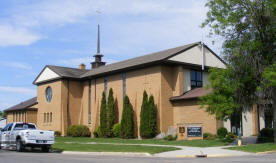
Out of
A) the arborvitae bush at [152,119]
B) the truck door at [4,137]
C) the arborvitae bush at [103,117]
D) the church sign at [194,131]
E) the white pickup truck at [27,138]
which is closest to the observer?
the white pickup truck at [27,138]

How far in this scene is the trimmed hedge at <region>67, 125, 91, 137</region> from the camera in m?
38.2

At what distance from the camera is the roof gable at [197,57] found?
32.2 meters

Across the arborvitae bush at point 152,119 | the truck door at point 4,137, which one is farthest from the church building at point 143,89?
the truck door at point 4,137

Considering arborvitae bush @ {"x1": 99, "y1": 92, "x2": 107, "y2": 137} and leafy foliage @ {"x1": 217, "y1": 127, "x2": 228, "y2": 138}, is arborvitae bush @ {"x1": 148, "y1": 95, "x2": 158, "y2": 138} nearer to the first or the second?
leafy foliage @ {"x1": 217, "y1": 127, "x2": 228, "y2": 138}

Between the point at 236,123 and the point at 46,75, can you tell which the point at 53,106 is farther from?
the point at 236,123

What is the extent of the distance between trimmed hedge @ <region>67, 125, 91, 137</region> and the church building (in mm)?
718

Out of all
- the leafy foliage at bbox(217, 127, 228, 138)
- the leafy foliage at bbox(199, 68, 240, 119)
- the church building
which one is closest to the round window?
the church building

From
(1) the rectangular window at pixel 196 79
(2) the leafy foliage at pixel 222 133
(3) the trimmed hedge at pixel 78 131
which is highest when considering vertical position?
(1) the rectangular window at pixel 196 79

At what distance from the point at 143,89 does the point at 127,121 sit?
3.54m

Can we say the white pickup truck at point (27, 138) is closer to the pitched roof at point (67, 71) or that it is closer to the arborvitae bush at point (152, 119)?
the arborvitae bush at point (152, 119)

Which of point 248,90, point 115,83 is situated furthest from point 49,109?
point 248,90

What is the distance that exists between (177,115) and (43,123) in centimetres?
2052

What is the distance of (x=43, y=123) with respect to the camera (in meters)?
43.7

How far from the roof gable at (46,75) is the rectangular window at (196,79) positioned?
16940 mm
